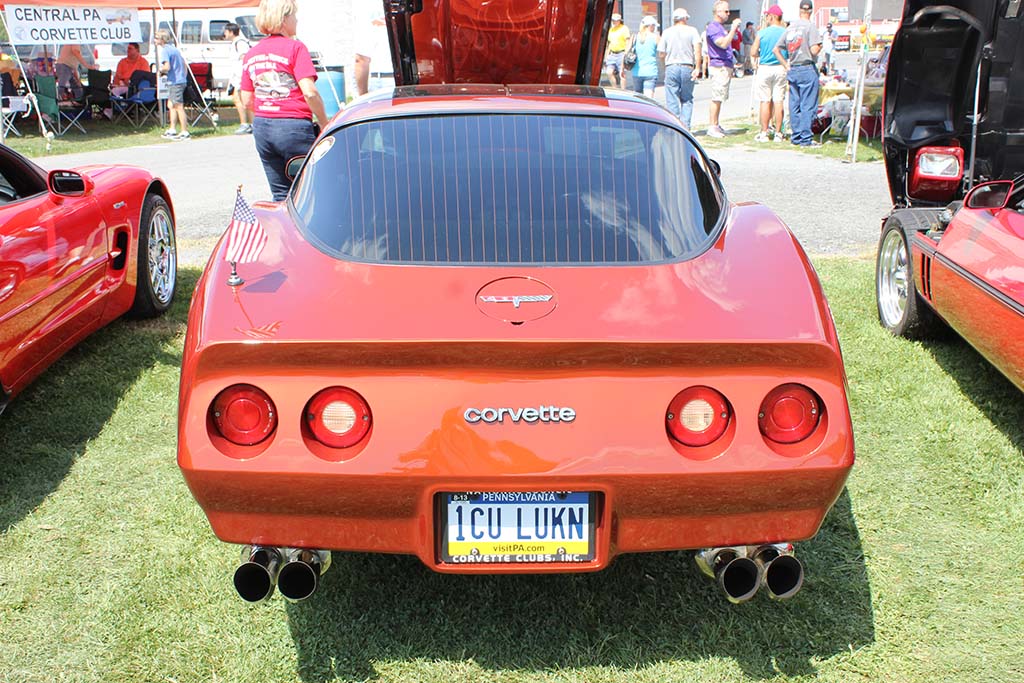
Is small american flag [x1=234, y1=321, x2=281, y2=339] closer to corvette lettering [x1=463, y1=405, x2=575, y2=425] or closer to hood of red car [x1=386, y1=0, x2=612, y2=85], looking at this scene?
corvette lettering [x1=463, y1=405, x2=575, y2=425]

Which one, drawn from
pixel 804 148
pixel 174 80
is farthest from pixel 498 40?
pixel 174 80

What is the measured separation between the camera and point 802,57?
41.1 feet

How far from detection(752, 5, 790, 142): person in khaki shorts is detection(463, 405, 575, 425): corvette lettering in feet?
38.9

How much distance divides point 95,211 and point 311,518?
3.13 meters

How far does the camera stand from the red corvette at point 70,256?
384cm

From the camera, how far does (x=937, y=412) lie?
13.7 ft

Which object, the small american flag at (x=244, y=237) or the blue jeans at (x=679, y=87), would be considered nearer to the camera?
the small american flag at (x=244, y=237)

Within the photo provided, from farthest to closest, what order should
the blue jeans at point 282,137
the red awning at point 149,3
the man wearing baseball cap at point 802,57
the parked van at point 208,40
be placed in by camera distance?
the parked van at point 208,40
the red awning at point 149,3
the man wearing baseball cap at point 802,57
the blue jeans at point 282,137

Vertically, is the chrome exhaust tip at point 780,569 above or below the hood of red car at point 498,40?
below

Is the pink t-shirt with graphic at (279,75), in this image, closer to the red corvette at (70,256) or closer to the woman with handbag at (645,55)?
the red corvette at (70,256)

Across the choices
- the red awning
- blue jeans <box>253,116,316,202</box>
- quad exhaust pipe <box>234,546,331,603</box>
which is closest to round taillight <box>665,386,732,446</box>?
quad exhaust pipe <box>234,546,331,603</box>

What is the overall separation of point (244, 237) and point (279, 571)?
1013mm

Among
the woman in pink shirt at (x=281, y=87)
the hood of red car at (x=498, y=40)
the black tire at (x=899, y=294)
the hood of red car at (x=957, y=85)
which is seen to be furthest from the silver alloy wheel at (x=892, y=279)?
the woman in pink shirt at (x=281, y=87)

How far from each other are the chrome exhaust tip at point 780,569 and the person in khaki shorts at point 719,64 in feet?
42.2
